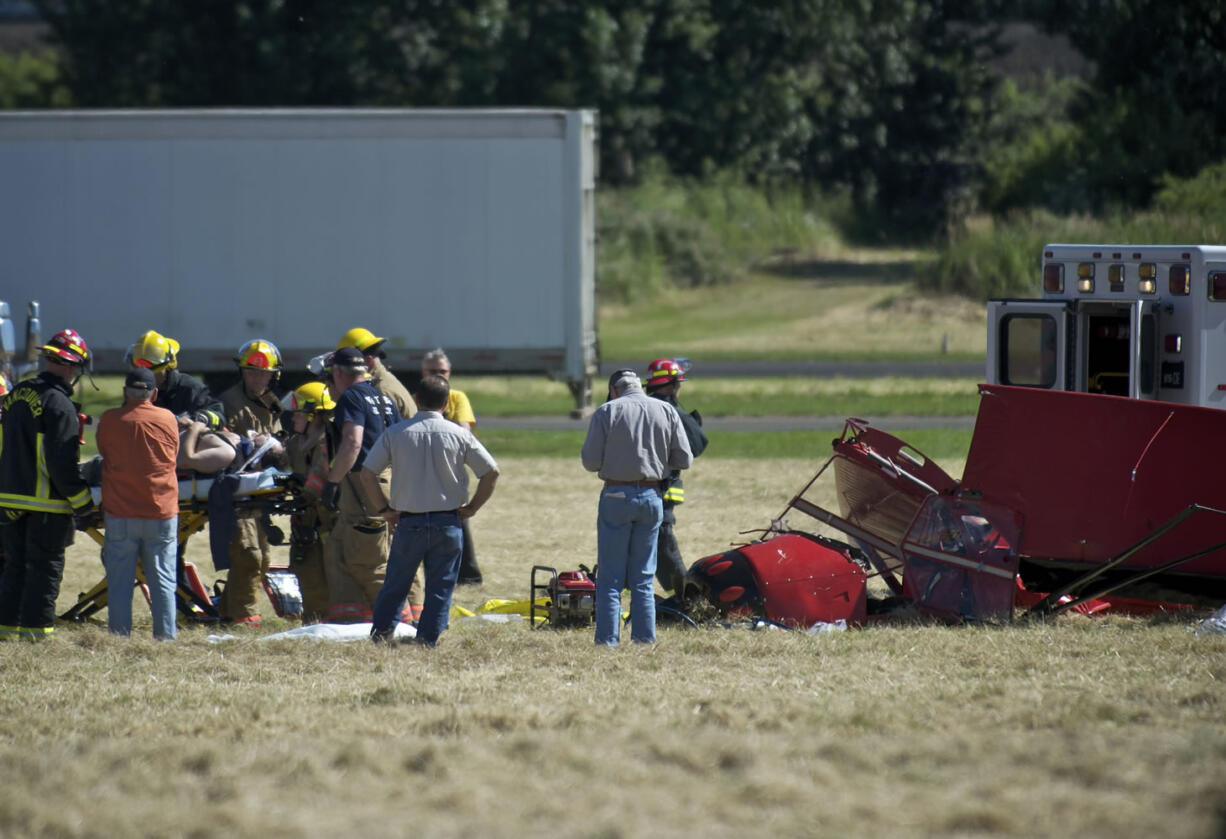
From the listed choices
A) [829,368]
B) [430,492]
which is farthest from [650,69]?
[430,492]

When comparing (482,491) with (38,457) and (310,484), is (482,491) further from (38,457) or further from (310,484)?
(38,457)

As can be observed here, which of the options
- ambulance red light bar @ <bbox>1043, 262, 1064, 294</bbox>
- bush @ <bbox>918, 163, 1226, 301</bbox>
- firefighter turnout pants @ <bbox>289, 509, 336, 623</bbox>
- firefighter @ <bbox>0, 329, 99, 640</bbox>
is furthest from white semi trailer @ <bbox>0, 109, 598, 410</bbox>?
bush @ <bbox>918, 163, 1226, 301</bbox>

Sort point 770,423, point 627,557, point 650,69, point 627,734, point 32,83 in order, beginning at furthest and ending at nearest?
point 32,83 → point 650,69 → point 770,423 → point 627,557 → point 627,734

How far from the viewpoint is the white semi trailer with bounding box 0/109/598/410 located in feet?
62.8

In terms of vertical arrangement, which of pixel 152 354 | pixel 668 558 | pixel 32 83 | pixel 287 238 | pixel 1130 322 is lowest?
pixel 668 558

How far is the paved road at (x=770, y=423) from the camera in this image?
1897 cm

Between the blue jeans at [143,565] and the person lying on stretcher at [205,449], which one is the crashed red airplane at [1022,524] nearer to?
the person lying on stretcher at [205,449]

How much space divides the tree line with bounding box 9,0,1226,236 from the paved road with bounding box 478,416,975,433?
2094cm

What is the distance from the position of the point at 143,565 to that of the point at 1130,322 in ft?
22.8

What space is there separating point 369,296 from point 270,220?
1.65 metres

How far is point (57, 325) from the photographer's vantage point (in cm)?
1956

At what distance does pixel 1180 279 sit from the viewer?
10.4m

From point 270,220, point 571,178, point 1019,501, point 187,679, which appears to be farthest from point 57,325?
point 1019,501

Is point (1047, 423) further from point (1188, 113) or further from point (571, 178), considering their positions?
point (1188, 113)
